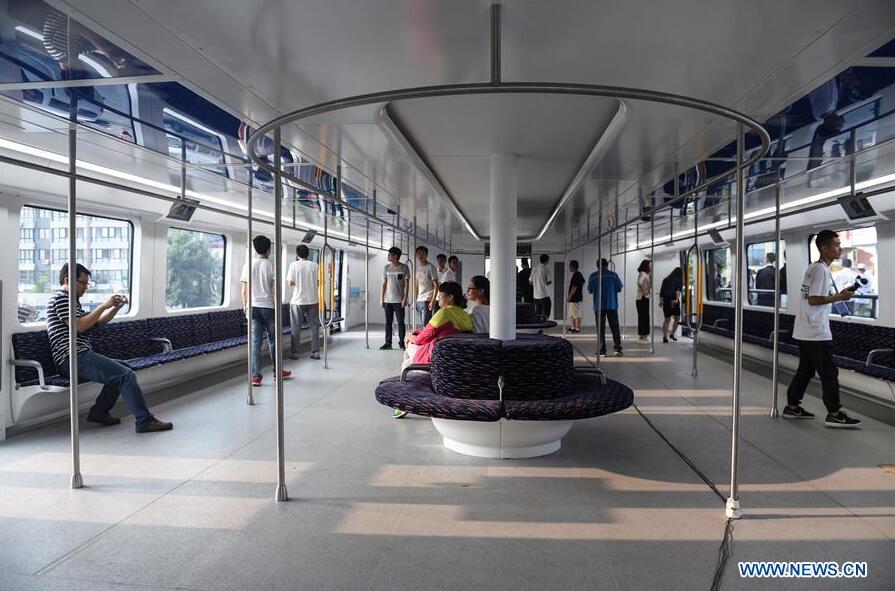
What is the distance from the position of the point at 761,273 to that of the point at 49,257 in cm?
1273

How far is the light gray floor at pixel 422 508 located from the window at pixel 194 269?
3.87 m

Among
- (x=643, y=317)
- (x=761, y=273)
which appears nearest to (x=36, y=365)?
(x=643, y=317)

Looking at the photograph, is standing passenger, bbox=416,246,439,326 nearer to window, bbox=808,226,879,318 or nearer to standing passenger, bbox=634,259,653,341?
standing passenger, bbox=634,259,653,341

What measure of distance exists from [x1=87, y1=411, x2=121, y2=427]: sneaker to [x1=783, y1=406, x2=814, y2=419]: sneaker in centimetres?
669

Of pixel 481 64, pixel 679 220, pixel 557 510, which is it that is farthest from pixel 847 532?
pixel 679 220

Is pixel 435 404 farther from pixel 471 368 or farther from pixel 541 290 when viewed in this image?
pixel 541 290

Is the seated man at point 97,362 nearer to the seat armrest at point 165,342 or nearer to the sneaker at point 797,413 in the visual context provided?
the seat armrest at point 165,342

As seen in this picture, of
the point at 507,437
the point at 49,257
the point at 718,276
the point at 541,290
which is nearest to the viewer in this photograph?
the point at 507,437

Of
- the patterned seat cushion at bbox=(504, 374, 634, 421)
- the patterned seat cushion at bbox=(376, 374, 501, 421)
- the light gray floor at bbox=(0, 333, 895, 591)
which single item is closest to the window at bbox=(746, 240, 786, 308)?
the light gray floor at bbox=(0, 333, 895, 591)

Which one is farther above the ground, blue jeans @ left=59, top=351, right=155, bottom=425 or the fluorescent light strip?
the fluorescent light strip

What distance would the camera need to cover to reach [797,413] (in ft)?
19.2

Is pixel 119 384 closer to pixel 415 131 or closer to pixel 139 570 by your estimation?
pixel 139 570

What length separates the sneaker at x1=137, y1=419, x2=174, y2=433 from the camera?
5277mm

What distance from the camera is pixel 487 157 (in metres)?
6.67
